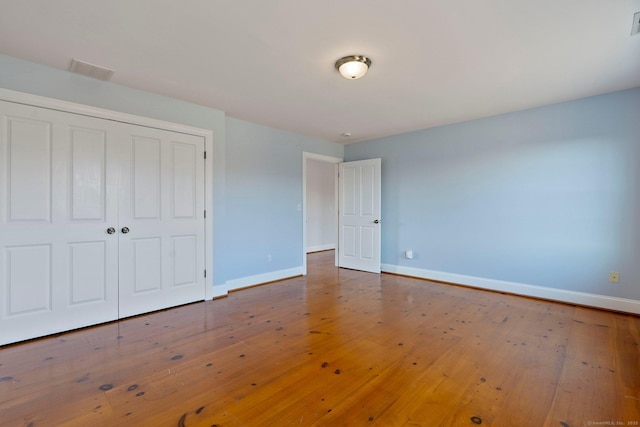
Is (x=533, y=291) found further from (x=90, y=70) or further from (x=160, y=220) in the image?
(x=90, y=70)

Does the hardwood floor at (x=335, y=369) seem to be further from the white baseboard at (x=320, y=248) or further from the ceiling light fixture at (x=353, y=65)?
the white baseboard at (x=320, y=248)

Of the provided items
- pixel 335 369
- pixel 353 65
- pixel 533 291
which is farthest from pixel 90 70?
pixel 533 291

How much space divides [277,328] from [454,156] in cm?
365

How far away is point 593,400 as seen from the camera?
1.76m

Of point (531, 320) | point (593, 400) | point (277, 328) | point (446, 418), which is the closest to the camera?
point (446, 418)

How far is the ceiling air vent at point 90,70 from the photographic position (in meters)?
2.60

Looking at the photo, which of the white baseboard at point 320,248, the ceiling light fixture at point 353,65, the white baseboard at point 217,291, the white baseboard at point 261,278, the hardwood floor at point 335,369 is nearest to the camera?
the hardwood floor at point 335,369

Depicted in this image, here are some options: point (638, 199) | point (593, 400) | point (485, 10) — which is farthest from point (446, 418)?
point (638, 199)

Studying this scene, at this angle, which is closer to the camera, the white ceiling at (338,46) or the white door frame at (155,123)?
the white ceiling at (338,46)

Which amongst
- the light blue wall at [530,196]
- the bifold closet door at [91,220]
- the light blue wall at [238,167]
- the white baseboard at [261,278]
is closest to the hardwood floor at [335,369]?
the bifold closet door at [91,220]

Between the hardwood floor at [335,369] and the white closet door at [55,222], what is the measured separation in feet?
0.87

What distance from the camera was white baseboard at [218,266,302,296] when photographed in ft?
13.7

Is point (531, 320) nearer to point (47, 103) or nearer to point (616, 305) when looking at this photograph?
point (616, 305)

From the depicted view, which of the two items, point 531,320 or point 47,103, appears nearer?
point 47,103
